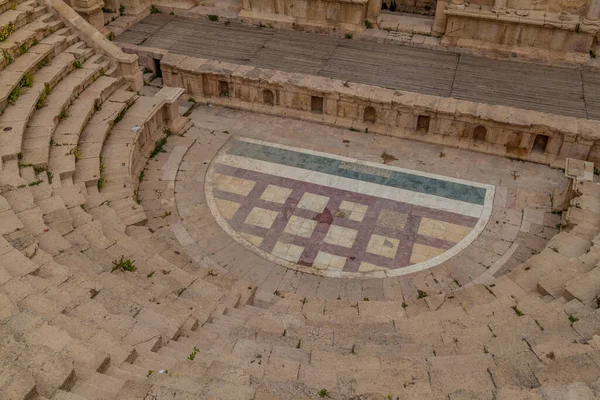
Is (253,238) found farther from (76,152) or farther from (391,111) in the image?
(391,111)

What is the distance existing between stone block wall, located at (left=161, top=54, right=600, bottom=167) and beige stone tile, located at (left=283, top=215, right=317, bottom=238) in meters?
4.14

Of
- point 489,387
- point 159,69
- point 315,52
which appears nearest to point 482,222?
point 489,387

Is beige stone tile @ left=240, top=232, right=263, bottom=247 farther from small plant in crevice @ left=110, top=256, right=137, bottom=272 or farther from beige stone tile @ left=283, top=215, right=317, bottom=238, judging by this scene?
small plant in crevice @ left=110, top=256, right=137, bottom=272

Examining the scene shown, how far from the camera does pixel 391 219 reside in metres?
12.8

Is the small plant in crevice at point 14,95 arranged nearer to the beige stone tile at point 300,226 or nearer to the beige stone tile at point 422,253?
the beige stone tile at point 300,226

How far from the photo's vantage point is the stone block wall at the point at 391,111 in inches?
560

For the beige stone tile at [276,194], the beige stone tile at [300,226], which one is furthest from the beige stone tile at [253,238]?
the beige stone tile at [276,194]

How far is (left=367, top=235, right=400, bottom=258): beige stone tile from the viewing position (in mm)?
12008

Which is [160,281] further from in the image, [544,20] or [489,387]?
[544,20]

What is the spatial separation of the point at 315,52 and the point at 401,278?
8.93 m

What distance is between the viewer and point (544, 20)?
54.1 feet

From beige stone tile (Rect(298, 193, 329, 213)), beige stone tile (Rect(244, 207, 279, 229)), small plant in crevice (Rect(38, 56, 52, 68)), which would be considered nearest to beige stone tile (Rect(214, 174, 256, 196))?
beige stone tile (Rect(244, 207, 279, 229))

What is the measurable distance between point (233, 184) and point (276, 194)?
1158 millimetres

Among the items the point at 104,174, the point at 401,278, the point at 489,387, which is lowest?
the point at 401,278
